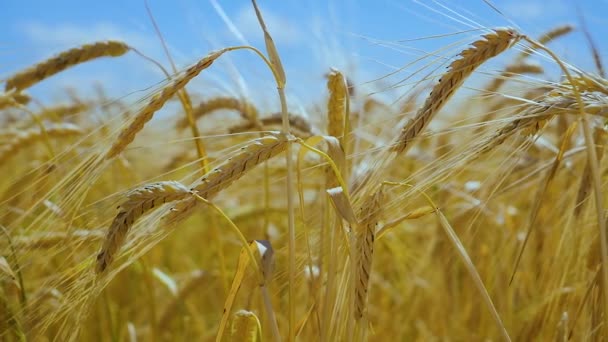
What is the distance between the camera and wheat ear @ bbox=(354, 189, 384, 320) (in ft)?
2.94

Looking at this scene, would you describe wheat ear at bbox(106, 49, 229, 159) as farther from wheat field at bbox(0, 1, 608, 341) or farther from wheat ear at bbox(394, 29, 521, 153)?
wheat ear at bbox(394, 29, 521, 153)

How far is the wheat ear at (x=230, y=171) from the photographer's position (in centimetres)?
86

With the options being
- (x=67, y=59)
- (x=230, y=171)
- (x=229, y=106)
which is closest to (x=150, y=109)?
(x=230, y=171)

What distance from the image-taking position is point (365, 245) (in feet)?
2.97

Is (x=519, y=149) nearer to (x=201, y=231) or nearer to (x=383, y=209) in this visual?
(x=383, y=209)

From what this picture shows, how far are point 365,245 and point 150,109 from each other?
384 mm

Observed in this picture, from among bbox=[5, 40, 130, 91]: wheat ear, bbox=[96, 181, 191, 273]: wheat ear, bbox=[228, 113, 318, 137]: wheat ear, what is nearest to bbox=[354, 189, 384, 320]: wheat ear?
bbox=[96, 181, 191, 273]: wheat ear

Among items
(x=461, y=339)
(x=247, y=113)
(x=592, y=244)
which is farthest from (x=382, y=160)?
(x=461, y=339)

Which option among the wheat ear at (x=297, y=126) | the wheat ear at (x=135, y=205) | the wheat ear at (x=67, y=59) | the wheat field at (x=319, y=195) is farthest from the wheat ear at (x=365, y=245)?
the wheat ear at (x=67, y=59)

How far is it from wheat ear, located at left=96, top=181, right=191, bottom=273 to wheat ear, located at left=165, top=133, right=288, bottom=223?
0.09ft

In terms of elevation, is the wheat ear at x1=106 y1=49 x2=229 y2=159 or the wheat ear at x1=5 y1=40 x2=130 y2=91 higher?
the wheat ear at x1=5 y1=40 x2=130 y2=91

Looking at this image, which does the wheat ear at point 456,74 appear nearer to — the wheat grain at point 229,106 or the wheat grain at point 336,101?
the wheat grain at point 336,101

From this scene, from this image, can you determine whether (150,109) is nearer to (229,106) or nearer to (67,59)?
(67,59)

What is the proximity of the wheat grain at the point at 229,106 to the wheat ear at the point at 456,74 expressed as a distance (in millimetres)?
733
